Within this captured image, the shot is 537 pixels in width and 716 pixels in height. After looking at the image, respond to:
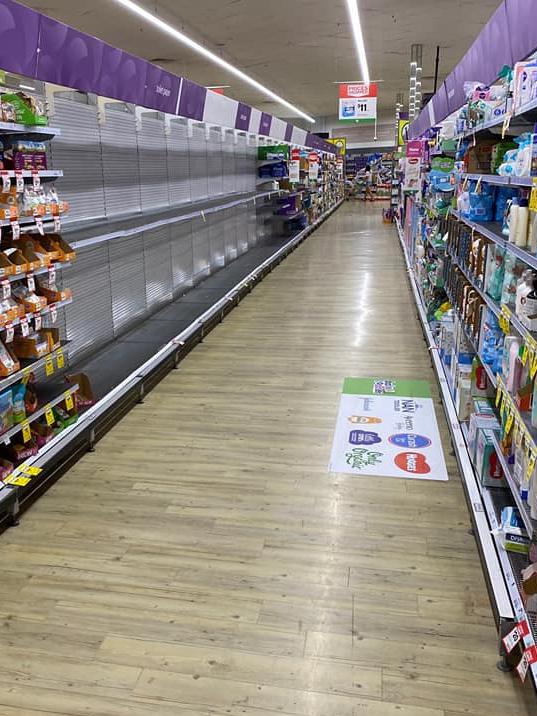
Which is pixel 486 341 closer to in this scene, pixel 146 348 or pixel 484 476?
pixel 484 476

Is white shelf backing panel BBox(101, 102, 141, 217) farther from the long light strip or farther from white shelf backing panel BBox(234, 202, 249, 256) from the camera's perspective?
white shelf backing panel BBox(234, 202, 249, 256)

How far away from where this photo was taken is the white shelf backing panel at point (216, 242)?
8.98 meters

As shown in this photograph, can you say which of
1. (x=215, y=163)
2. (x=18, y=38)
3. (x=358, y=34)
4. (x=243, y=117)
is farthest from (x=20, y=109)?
(x=358, y=34)

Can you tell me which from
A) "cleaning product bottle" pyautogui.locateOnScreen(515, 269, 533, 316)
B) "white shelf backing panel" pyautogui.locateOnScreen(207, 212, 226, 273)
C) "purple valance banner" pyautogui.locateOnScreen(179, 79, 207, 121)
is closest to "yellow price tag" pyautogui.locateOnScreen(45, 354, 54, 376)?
"cleaning product bottle" pyautogui.locateOnScreen(515, 269, 533, 316)

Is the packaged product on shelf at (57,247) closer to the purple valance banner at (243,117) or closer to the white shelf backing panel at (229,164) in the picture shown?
the purple valance banner at (243,117)

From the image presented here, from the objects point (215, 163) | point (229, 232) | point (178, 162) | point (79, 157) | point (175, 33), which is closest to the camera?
point (79, 157)

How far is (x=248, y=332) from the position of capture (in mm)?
6754

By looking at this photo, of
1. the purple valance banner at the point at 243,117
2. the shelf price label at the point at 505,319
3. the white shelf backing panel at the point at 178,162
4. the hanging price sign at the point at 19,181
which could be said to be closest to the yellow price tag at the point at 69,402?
the hanging price sign at the point at 19,181

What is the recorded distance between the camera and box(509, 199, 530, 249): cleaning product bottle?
7.63 ft

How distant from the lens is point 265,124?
11.1 metres

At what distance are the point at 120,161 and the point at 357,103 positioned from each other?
10905mm

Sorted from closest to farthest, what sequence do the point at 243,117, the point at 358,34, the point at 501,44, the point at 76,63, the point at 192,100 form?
1. the point at 501,44
2. the point at 76,63
3. the point at 192,100
4. the point at 243,117
5. the point at 358,34

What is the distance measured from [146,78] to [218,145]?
3.98 m

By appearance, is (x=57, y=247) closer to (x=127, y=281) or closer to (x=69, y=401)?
(x=69, y=401)
